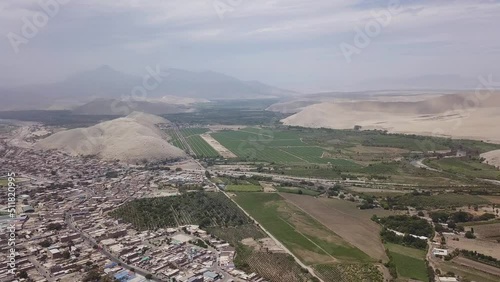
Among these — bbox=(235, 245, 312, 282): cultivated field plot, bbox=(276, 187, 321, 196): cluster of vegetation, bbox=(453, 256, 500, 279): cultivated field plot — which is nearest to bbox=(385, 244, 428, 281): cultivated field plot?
bbox=(453, 256, 500, 279): cultivated field plot

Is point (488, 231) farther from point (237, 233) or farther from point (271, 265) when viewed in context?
point (237, 233)

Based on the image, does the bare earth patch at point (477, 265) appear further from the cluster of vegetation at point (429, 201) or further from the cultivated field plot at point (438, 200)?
the cultivated field plot at point (438, 200)

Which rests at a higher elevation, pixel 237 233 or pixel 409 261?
pixel 237 233

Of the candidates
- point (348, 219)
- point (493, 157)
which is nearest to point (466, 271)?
point (348, 219)

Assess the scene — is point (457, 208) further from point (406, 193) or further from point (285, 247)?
point (285, 247)

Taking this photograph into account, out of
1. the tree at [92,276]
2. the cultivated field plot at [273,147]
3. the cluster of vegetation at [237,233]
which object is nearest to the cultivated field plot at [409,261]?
the cluster of vegetation at [237,233]

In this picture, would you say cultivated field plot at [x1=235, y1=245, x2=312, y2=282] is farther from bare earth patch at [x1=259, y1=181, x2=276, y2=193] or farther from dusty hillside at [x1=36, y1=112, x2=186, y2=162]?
dusty hillside at [x1=36, y1=112, x2=186, y2=162]
